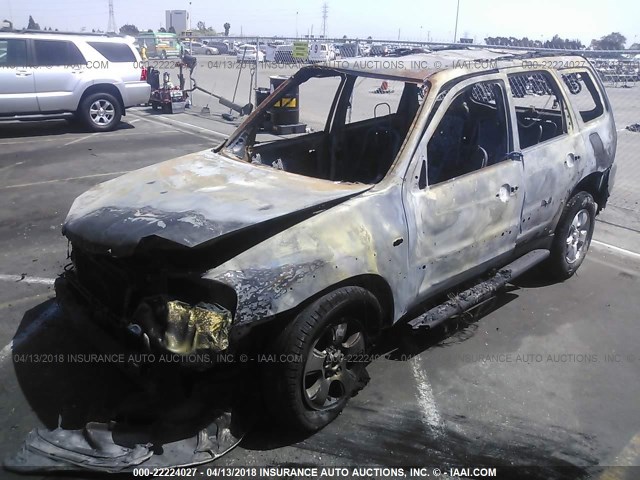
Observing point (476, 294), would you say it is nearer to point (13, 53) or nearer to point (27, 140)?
point (27, 140)

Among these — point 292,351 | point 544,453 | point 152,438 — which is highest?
point 292,351

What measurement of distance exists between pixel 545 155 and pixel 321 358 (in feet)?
8.50

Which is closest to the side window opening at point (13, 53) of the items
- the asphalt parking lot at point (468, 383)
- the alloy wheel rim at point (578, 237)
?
the asphalt parking lot at point (468, 383)

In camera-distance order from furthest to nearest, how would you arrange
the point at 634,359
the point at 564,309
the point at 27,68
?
the point at 27,68 < the point at 564,309 < the point at 634,359

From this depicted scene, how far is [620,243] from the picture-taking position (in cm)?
626

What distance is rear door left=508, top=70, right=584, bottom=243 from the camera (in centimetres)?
434

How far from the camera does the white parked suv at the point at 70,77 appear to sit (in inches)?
417

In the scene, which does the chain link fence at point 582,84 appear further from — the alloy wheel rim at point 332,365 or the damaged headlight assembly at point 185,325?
the damaged headlight assembly at point 185,325

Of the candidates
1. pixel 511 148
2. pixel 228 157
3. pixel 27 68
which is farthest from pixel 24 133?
pixel 511 148

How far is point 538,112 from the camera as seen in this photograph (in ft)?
17.8

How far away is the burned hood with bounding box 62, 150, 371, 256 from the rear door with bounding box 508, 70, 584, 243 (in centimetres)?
163

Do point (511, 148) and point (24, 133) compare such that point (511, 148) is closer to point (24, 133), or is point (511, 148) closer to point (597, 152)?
point (597, 152)

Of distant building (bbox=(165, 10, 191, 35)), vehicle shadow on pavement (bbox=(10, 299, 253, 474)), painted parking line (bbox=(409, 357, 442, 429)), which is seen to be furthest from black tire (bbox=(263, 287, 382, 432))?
distant building (bbox=(165, 10, 191, 35))

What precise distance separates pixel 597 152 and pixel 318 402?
138 inches
